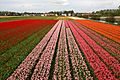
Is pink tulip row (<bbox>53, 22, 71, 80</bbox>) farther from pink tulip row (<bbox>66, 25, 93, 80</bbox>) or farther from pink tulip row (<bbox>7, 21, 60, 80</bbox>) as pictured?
pink tulip row (<bbox>7, 21, 60, 80</bbox>)

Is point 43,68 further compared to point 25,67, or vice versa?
point 25,67

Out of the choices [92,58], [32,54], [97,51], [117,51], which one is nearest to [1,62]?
[32,54]

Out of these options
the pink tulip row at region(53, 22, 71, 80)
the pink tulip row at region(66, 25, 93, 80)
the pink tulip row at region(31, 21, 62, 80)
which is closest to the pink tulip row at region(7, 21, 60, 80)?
the pink tulip row at region(31, 21, 62, 80)

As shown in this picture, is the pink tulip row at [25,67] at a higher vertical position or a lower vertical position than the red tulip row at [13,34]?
higher

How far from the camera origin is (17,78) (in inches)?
408

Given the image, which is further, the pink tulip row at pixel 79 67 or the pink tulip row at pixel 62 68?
the pink tulip row at pixel 79 67

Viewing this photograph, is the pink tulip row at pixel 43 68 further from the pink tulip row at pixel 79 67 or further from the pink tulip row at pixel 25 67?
the pink tulip row at pixel 79 67

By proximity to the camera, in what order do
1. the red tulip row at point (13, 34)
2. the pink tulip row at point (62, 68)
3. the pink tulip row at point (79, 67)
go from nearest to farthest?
1. the pink tulip row at point (62, 68)
2. the pink tulip row at point (79, 67)
3. the red tulip row at point (13, 34)

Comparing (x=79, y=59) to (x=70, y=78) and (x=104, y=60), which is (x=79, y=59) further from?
(x=70, y=78)

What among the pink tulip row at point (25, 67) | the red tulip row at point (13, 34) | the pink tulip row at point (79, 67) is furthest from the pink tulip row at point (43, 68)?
the red tulip row at point (13, 34)

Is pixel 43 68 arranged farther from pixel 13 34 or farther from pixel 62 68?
pixel 13 34

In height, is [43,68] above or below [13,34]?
above

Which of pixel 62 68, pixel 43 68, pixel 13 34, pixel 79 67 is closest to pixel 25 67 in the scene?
pixel 43 68

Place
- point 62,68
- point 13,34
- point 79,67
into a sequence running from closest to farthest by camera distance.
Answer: point 62,68 → point 79,67 → point 13,34
